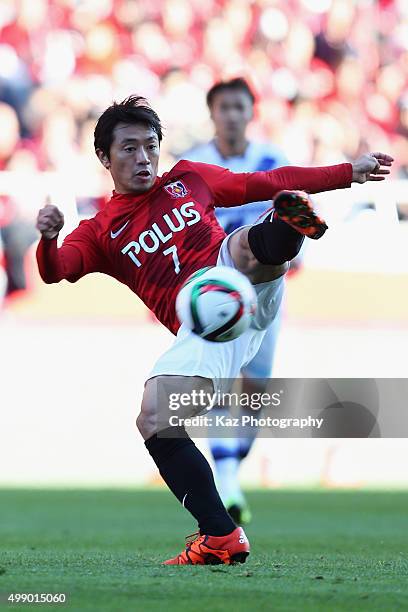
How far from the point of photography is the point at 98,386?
11383 millimetres

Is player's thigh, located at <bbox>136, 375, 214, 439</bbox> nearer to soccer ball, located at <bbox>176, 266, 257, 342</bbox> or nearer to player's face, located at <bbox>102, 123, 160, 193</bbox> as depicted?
soccer ball, located at <bbox>176, 266, 257, 342</bbox>

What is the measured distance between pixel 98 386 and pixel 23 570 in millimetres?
7432

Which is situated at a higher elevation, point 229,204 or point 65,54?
point 65,54

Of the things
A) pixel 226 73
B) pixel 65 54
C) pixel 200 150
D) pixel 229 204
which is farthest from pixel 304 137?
pixel 229 204

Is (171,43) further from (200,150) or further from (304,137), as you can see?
(200,150)

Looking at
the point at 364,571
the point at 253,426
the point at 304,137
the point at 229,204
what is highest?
the point at 304,137

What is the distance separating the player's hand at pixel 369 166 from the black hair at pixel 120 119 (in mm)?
873

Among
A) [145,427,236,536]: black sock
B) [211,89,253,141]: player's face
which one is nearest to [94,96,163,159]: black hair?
[145,427,236,536]: black sock

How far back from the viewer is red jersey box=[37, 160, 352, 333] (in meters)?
4.71

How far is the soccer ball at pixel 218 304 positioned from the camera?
4.21m

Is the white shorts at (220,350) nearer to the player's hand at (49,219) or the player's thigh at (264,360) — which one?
the player's hand at (49,219)

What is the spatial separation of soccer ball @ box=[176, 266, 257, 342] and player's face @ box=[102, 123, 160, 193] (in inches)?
27.0

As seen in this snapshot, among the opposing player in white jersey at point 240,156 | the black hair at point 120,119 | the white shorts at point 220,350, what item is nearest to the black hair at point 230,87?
the opposing player in white jersey at point 240,156

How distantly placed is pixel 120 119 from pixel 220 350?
106cm
